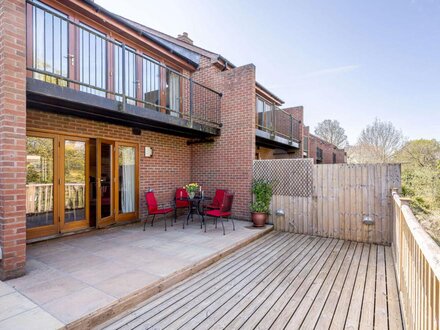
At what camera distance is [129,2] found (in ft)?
24.1

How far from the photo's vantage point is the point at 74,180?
17.9ft

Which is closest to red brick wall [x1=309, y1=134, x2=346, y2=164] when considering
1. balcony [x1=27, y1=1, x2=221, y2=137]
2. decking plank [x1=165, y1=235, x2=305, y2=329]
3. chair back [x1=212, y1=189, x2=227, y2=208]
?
chair back [x1=212, y1=189, x2=227, y2=208]

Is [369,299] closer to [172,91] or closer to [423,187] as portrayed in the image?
[172,91]

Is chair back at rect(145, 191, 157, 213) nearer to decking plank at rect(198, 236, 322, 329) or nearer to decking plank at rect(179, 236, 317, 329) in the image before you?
decking plank at rect(179, 236, 317, 329)

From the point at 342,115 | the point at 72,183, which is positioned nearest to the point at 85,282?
the point at 72,183

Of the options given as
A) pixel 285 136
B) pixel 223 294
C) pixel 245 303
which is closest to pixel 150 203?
pixel 223 294

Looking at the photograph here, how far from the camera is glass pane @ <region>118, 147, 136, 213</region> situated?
6367mm

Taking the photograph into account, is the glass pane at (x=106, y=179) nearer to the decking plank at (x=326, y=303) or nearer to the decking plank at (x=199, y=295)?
the decking plank at (x=199, y=295)

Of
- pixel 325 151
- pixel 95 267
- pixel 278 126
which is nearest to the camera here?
pixel 95 267

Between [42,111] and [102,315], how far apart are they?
14.0ft

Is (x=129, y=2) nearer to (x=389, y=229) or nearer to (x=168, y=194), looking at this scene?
(x=168, y=194)

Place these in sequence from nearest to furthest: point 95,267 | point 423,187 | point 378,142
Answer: point 95,267 → point 423,187 → point 378,142

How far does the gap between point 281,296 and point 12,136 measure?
4.09 m

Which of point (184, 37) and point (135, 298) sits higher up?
point (184, 37)
